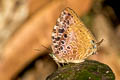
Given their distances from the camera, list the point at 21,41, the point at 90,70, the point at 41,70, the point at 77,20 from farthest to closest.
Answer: the point at 41,70, the point at 21,41, the point at 77,20, the point at 90,70

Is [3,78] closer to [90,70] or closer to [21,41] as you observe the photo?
[21,41]

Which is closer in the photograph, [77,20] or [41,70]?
[77,20]

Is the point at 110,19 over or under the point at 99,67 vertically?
under

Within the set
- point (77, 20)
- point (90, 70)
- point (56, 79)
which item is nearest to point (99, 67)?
point (90, 70)

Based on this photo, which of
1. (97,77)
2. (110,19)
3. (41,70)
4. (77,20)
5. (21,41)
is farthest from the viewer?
(110,19)

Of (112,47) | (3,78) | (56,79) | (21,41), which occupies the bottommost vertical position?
(112,47)
